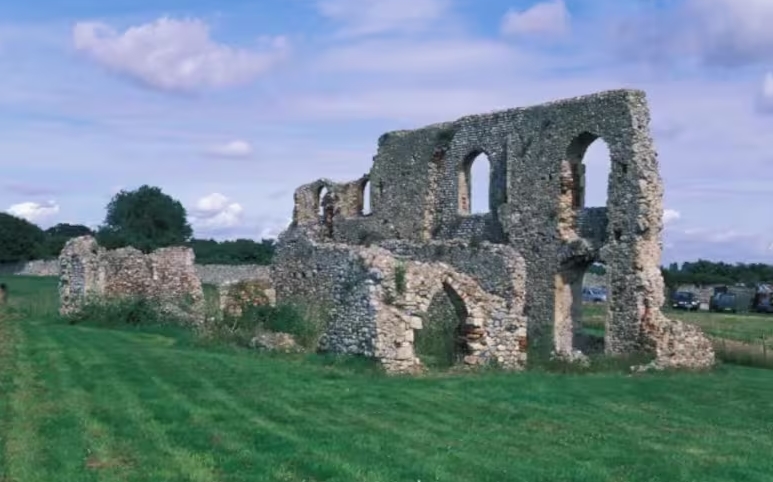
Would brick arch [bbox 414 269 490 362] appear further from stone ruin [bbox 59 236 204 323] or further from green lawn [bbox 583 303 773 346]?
stone ruin [bbox 59 236 204 323]

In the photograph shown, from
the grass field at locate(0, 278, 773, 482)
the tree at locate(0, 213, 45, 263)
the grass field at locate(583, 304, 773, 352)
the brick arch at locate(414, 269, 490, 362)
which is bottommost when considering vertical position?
the grass field at locate(0, 278, 773, 482)

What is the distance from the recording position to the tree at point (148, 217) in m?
104

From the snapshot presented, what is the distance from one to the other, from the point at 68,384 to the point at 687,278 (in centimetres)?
6931

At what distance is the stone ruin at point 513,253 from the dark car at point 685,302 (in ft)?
108

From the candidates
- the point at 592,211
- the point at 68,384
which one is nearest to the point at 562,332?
the point at 592,211

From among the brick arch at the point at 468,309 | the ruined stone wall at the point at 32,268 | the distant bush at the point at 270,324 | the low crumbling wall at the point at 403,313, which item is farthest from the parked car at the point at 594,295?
the brick arch at the point at 468,309

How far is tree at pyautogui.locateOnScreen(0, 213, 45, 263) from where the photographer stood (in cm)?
9506

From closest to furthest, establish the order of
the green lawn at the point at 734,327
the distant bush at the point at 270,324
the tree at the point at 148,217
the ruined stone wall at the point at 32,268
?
the distant bush at the point at 270,324 < the green lawn at the point at 734,327 < the ruined stone wall at the point at 32,268 < the tree at the point at 148,217

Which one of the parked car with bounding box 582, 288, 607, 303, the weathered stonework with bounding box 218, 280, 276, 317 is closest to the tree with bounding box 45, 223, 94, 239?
the parked car with bounding box 582, 288, 607, 303

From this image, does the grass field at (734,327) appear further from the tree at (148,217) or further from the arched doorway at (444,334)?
the tree at (148,217)

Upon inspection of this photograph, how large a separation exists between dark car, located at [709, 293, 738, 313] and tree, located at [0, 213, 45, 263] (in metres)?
61.2

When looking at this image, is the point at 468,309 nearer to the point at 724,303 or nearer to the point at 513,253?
the point at 513,253

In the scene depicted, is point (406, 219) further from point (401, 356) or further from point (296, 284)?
point (401, 356)

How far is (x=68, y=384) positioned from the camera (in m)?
16.6
